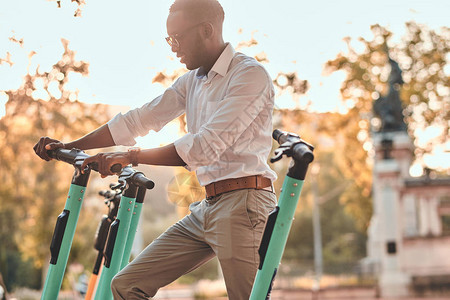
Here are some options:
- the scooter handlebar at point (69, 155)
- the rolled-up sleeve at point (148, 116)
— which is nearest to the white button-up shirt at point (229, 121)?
the rolled-up sleeve at point (148, 116)

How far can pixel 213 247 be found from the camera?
229 cm

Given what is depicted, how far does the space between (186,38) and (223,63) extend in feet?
0.50

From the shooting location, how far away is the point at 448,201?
60.7ft

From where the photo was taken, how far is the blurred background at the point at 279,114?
23.3 ft

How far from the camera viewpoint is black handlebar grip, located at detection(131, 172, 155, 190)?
227 cm

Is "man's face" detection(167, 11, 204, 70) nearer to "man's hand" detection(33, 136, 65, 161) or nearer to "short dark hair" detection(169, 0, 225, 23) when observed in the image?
"short dark hair" detection(169, 0, 225, 23)

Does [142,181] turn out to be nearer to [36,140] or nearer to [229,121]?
[229,121]

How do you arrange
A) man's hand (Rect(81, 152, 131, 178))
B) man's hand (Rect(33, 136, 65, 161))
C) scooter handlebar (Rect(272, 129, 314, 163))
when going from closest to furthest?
scooter handlebar (Rect(272, 129, 314, 163)) → man's hand (Rect(81, 152, 131, 178)) → man's hand (Rect(33, 136, 65, 161))

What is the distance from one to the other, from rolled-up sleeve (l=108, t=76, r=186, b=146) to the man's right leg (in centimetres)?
44

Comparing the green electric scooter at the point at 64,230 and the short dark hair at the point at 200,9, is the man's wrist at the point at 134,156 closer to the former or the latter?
the green electric scooter at the point at 64,230

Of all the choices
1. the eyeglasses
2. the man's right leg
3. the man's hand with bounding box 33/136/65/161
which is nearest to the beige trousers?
the man's right leg

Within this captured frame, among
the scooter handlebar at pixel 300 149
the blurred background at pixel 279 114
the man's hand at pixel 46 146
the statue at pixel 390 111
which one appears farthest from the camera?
the statue at pixel 390 111

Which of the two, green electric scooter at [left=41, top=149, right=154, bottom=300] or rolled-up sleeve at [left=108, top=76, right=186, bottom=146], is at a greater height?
rolled-up sleeve at [left=108, top=76, right=186, bottom=146]

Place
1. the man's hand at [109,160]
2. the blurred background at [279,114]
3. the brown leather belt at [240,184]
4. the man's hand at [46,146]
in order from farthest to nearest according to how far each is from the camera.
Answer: the blurred background at [279,114] < the man's hand at [46,146] < the brown leather belt at [240,184] < the man's hand at [109,160]
